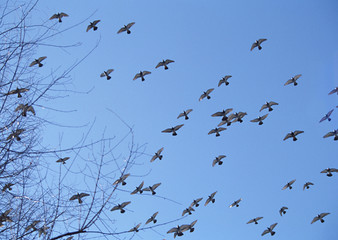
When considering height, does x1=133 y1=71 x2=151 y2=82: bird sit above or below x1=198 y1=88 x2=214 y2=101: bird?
above

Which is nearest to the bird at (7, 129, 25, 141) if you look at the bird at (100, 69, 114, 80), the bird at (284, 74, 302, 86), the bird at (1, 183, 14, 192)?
the bird at (1, 183, 14, 192)

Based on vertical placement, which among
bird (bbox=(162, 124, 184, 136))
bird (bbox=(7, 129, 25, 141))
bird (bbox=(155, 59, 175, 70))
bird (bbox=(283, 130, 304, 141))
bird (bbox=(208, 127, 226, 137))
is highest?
bird (bbox=(155, 59, 175, 70))

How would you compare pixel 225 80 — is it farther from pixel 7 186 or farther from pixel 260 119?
pixel 7 186

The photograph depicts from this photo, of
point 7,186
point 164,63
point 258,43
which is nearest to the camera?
point 7,186

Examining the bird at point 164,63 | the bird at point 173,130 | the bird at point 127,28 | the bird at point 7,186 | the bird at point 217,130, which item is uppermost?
the bird at point 127,28

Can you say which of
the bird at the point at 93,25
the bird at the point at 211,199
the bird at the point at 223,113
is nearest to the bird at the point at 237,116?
the bird at the point at 223,113

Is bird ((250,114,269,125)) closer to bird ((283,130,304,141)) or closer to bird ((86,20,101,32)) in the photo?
bird ((283,130,304,141))

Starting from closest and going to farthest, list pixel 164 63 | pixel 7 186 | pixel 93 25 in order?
pixel 7 186 < pixel 93 25 < pixel 164 63

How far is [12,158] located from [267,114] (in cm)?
1029

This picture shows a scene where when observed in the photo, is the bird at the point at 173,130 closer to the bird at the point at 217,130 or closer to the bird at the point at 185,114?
the bird at the point at 185,114

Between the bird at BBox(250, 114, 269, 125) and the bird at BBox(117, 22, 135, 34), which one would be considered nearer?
the bird at BBox(117, 22, 135, 34)

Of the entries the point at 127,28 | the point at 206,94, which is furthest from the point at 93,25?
the point at 206,94

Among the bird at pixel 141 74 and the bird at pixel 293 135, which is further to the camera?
the bird at pixel 293 135

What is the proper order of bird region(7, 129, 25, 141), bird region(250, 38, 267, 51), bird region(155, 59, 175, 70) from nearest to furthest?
bird region(7, 129, 25, 141), bird region(155, 59, 175, 70), bird region(250, 38, 267, 51)
